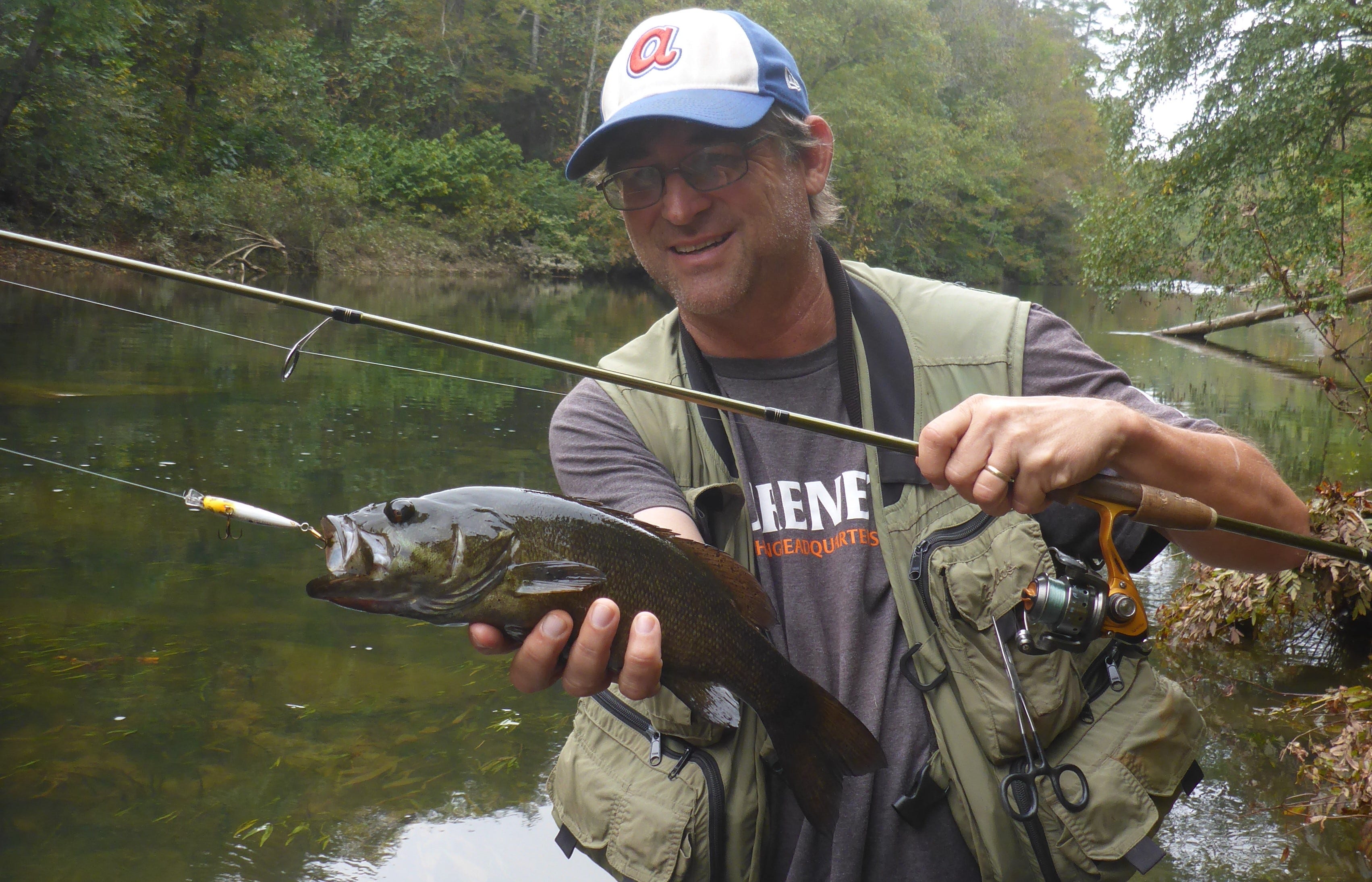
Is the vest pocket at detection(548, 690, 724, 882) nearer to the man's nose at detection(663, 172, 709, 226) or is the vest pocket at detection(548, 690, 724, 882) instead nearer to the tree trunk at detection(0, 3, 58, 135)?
the man's nose at detection(663, 172, 709, 226)

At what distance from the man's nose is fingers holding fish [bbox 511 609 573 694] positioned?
89 cm

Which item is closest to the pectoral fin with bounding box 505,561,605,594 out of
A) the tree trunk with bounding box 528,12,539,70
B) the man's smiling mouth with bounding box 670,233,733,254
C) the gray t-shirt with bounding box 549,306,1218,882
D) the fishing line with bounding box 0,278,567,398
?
the gray t-shirt with bounding box 549,306,1218,882

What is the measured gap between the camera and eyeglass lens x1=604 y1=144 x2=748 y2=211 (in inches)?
85.8

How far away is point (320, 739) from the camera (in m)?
3.95

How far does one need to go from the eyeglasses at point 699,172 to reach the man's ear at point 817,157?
19 cm

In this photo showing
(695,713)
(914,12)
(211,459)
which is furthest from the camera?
(914,12)

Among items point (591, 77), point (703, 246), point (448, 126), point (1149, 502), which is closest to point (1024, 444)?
point (1149, 502)

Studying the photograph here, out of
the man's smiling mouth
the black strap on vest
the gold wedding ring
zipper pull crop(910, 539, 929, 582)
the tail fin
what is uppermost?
the man's smiling mouth

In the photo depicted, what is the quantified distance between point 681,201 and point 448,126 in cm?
3115

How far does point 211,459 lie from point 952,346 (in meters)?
6.18

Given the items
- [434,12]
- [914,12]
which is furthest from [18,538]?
[914,12]

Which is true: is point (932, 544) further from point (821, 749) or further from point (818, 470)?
point (821, 749)

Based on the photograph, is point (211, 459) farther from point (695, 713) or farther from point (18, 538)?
point (695, 713)

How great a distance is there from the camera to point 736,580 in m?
1.78
